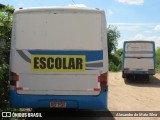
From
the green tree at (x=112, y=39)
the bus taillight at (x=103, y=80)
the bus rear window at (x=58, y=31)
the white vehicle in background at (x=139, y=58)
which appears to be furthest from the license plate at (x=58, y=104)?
the green tree at (x=112, y=39)

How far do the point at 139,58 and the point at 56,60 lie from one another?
15.8 m

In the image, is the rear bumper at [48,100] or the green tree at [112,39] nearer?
the rear bumper at [48,100]

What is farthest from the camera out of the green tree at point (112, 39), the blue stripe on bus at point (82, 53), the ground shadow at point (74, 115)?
the green tree at point (112, 39)

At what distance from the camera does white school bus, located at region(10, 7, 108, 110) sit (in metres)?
8.45

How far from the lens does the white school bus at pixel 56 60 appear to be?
27.7 ft

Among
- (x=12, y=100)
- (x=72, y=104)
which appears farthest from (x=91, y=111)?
(x=12, y=100)

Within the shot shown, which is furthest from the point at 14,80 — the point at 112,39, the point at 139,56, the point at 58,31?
the point at 112,39

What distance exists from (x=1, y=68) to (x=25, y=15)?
1460 millimetres

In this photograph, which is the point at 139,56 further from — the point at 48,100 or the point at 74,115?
the point at 48,100

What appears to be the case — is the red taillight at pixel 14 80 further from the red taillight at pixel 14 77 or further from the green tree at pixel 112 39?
the green tree at pixel 112 39

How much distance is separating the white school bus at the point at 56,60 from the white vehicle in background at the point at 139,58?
15.3m

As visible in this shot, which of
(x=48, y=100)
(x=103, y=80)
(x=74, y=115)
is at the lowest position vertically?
(x=74, y=115)

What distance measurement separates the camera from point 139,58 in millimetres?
23516

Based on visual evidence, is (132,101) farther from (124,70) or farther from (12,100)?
(124,70)
